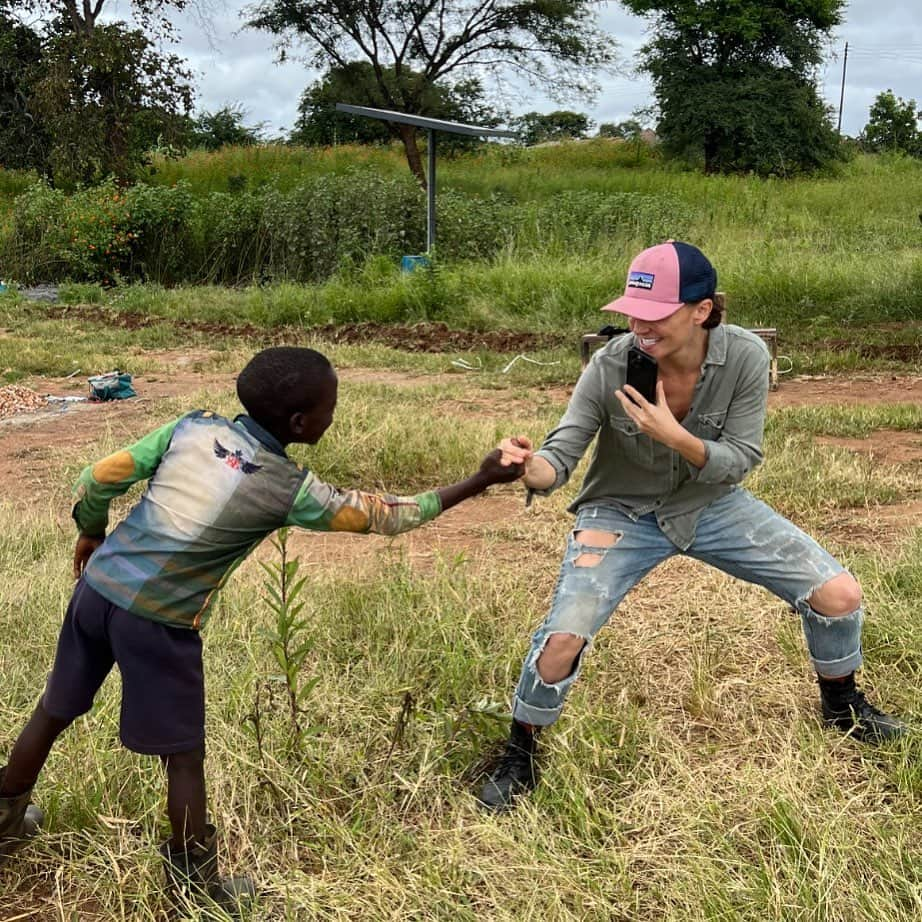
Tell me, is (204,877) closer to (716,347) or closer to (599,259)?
(716,347)

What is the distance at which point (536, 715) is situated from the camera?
2.81m

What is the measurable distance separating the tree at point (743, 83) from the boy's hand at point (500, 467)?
29423 millimetres

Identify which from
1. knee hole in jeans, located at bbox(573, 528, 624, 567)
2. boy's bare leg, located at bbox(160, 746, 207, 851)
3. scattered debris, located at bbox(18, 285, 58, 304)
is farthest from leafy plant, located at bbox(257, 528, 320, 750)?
scattered debris, located at bbox(18, 285, 58, 304)

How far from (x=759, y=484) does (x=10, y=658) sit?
3555mm

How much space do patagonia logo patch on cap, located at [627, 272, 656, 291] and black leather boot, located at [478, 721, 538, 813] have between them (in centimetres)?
118

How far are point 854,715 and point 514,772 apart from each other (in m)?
0.96

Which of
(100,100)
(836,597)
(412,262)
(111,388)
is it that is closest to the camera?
(836,597)

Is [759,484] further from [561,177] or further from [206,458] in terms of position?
[561,177]

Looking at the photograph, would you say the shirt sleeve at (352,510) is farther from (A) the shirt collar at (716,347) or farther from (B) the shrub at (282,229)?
(B) the shrub at (282,229)

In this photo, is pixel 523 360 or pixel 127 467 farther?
pixel 523 360

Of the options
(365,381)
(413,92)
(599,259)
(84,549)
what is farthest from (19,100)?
(84,549)

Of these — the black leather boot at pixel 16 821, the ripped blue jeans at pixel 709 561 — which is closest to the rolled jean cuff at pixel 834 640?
the ripped blue jeans at pixel 709 561

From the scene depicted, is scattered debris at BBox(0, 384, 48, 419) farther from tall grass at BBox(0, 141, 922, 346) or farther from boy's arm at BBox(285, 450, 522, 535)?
boy's arm at BBox(285, 450, 522, 535)

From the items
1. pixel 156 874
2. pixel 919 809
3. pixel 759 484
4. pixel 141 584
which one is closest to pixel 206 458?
pixel 141 584
